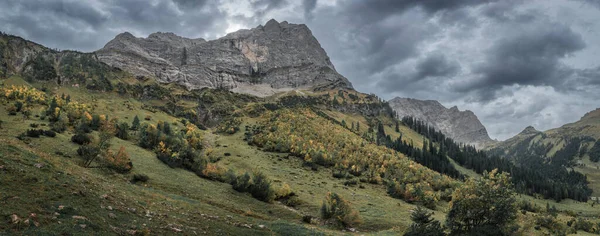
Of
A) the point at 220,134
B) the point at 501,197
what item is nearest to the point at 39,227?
the point at 501,197

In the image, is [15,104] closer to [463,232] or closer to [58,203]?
[58,203]

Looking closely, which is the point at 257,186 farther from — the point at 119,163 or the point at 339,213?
the point at 119,163

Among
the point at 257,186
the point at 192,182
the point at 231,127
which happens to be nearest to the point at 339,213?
the point at 257,186

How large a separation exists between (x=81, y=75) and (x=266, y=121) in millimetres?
127516

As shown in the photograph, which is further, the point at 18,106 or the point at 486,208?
the point at 18,106

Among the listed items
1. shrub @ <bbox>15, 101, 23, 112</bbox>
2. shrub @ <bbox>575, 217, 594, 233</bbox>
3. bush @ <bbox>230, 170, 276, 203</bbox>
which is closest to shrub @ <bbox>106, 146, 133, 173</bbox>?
bush @ <bbox>230, 170, 276, 203</bbox>

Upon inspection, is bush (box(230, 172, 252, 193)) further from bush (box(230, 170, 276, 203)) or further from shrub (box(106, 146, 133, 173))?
shrub (box(106, 146, 133, 173))

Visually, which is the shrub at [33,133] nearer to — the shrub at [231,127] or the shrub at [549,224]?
the shrub at [231,127]

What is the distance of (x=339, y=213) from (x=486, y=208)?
19150 mm

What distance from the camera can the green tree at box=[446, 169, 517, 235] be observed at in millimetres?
34750

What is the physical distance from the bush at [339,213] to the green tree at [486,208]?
14.3 metres

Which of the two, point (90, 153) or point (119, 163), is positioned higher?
point (90, 153)

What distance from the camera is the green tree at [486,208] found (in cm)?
3475

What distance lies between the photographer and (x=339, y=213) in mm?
46562
